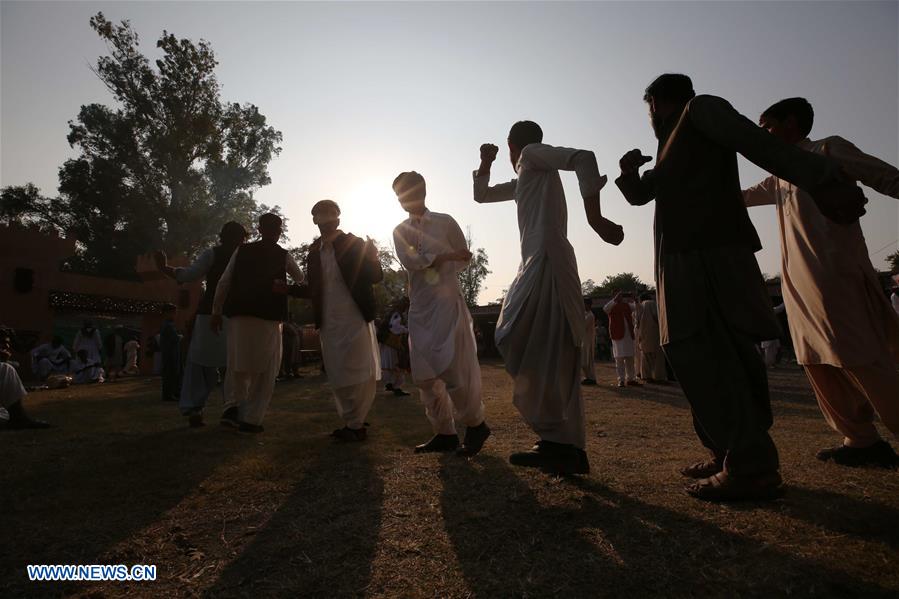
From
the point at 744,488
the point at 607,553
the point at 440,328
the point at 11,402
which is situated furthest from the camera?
the point at 11,402

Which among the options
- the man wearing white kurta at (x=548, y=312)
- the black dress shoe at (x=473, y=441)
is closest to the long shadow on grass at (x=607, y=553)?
the man wearing white kurta at (x=548, y=312)

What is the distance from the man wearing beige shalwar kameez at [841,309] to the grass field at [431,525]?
0.29m

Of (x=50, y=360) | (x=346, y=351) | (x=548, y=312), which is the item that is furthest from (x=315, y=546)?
(x=50, y=360)

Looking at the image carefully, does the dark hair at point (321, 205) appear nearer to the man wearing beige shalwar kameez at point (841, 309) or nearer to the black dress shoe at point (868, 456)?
the man wearing beige shalwar kameez at point (841, 309)

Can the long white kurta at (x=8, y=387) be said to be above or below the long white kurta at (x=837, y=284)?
below

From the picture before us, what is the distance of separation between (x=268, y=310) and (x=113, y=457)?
5.24 feet

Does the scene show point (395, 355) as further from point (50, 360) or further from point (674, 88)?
point (50, 360)

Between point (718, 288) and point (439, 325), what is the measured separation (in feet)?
5.94

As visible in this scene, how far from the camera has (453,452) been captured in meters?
3.52

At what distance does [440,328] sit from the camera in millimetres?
3510

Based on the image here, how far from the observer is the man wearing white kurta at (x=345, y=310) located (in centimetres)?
413

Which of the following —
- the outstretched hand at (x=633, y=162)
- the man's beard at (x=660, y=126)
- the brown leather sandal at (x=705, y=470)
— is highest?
the man's beard at (x=660, y=126)

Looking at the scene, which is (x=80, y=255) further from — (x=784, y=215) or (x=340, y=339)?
(x=784, y=215)

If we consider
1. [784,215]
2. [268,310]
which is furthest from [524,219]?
[268,310]
